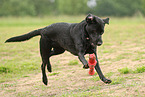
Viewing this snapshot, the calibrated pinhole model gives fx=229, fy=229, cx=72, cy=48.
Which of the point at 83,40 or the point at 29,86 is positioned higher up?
the point at 83,40

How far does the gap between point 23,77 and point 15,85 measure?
72 cm

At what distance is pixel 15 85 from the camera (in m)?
5.51

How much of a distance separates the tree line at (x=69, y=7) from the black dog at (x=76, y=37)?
4391 cm

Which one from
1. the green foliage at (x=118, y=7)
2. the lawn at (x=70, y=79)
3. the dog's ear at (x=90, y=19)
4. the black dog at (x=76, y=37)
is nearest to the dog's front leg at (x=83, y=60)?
the black dog at (x=76, y=37)

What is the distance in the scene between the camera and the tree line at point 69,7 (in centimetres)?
5131

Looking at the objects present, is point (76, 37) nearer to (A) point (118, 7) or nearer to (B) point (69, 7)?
(B) point (69, 7)

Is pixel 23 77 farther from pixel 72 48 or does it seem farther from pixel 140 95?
pixel 140 95

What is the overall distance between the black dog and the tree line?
43.9 meters

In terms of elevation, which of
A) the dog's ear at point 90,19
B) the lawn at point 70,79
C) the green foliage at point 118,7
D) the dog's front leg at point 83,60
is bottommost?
the lawn at point 70,79

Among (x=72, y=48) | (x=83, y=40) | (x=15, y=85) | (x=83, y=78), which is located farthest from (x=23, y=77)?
(x=83, y=40)

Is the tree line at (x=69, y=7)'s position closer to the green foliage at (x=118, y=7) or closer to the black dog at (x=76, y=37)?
the green foliage at (x=118, y=7)

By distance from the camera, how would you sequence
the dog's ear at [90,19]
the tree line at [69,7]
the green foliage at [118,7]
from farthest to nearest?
the green foliage at [118,7] < the tree line at [69,7] < the dog's ear at [90,19]

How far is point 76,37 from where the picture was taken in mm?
4473

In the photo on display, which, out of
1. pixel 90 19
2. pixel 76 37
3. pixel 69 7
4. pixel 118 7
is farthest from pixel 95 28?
pixel 118 7
